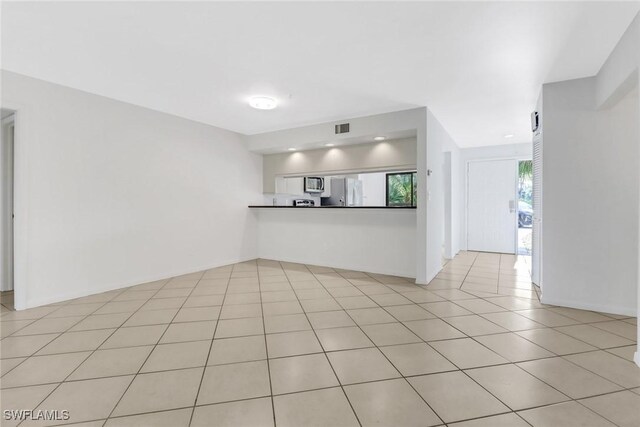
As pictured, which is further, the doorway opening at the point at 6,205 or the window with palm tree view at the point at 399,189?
the window with palm tree view at the point at 399,189

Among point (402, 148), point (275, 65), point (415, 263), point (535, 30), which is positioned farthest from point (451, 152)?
point (275, 65)

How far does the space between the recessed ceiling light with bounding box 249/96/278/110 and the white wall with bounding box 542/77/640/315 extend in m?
3.12

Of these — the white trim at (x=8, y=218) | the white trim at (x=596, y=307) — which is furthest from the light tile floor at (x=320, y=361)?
the white trim at (x=8, y=218)

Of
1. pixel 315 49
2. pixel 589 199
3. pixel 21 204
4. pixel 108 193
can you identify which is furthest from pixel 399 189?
pixel 21 204

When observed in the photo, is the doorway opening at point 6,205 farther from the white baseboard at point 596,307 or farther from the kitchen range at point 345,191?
the white baseboard at point 596,307

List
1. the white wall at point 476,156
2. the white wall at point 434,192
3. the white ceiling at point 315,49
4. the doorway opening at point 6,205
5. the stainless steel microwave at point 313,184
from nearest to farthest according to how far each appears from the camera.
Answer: the white ceiling at point 315,49 → the doorway opening at point 6,205 → the white wall at point 434,192 → the white wall at point 476,156 → the stainless steel microwave at point 313,184

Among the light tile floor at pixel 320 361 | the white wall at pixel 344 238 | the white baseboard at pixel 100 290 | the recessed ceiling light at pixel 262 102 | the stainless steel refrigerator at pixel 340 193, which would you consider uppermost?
the recessed ceiling light at pixel 262 102

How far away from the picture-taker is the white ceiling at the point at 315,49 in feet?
6.71

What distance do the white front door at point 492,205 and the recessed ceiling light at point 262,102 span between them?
510 cm

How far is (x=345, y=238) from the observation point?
5.00m

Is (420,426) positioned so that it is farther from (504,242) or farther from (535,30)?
(504,242)

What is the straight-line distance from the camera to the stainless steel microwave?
7.11 metres

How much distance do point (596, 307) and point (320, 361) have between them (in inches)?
118

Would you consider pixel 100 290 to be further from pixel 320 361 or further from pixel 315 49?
pixel 315 49
